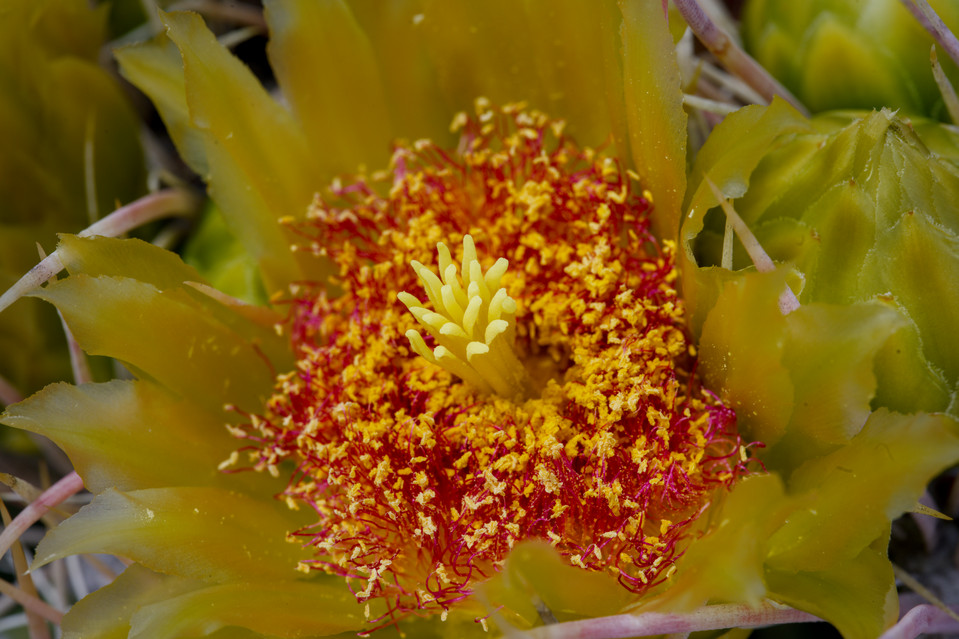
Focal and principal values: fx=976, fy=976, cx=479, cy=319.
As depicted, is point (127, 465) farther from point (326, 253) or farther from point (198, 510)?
point (326, 253)

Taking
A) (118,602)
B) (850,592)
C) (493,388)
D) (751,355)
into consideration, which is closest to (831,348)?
(751,355)

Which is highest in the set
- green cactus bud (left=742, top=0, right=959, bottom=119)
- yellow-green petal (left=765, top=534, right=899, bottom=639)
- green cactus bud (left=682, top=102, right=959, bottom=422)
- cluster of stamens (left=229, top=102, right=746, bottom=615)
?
green cactus bud (left=742, top=0, right=959, bottom=119)

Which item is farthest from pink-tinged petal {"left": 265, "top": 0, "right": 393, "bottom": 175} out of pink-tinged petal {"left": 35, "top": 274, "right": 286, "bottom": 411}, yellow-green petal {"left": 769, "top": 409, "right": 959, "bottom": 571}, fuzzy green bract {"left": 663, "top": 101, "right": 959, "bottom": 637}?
yellow-green petal {"left": 769, "top": 409, "right": 959, "bottom": 571}

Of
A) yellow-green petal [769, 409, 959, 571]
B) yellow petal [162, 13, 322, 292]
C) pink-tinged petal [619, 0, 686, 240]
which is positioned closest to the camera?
yellow-green petal [769, 409, 959, 571]

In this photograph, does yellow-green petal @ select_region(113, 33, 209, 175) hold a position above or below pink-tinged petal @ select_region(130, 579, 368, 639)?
above

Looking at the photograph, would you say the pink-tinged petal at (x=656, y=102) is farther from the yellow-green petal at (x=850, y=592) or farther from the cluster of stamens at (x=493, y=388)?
the yellow-green petal at (x=850, y=592)

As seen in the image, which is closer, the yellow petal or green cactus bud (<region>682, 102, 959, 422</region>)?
green cactus bud (<region>682, 102, 959, 422</region>)

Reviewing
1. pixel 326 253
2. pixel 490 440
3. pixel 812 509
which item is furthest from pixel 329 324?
pixel 812 509

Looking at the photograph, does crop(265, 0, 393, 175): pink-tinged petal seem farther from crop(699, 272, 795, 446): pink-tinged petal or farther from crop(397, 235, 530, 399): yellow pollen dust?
crop(699, 272, 795, 446): pink-tinged petal

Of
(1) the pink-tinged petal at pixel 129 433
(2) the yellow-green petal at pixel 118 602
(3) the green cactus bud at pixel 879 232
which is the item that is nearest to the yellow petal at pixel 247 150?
(1) the pink-tinged petal at pixel 129 433
